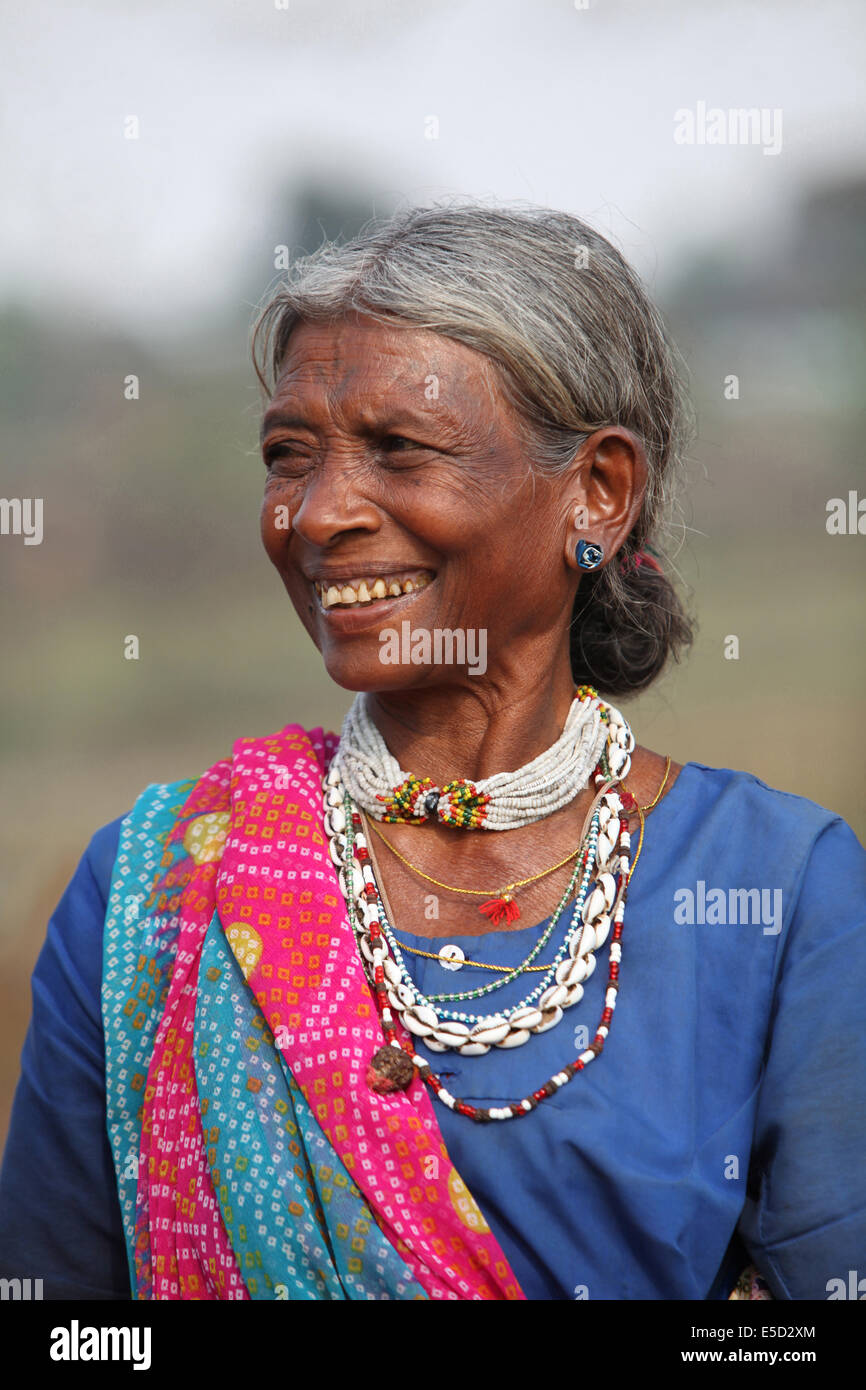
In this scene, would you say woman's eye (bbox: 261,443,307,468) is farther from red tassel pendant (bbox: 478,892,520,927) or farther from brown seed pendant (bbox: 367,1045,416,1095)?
brown seed pendant (bbox: 367,1045,416,1095)

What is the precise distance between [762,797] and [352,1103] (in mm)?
910

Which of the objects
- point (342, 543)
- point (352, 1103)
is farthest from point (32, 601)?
point (352, 1103)

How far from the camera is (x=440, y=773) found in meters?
2.41

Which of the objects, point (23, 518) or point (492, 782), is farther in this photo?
point (23, 518)

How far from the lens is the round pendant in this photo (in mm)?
2176

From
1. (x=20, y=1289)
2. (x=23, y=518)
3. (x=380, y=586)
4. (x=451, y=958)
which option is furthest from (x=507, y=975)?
(x=23, y=518)

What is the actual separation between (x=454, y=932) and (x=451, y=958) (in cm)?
7

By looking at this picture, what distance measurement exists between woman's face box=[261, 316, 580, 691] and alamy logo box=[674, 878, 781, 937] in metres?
0.58

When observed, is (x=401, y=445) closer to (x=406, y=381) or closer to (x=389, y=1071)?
(x=406, y=381)

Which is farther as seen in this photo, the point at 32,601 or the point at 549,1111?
the point at 32,601

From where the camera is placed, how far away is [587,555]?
233cm

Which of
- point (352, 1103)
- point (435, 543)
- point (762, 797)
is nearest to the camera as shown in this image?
point (352, 1103)

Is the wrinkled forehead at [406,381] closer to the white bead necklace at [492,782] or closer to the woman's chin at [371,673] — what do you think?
the woman's chin at [371,673]

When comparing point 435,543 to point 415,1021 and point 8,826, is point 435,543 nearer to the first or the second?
point 415,1021
